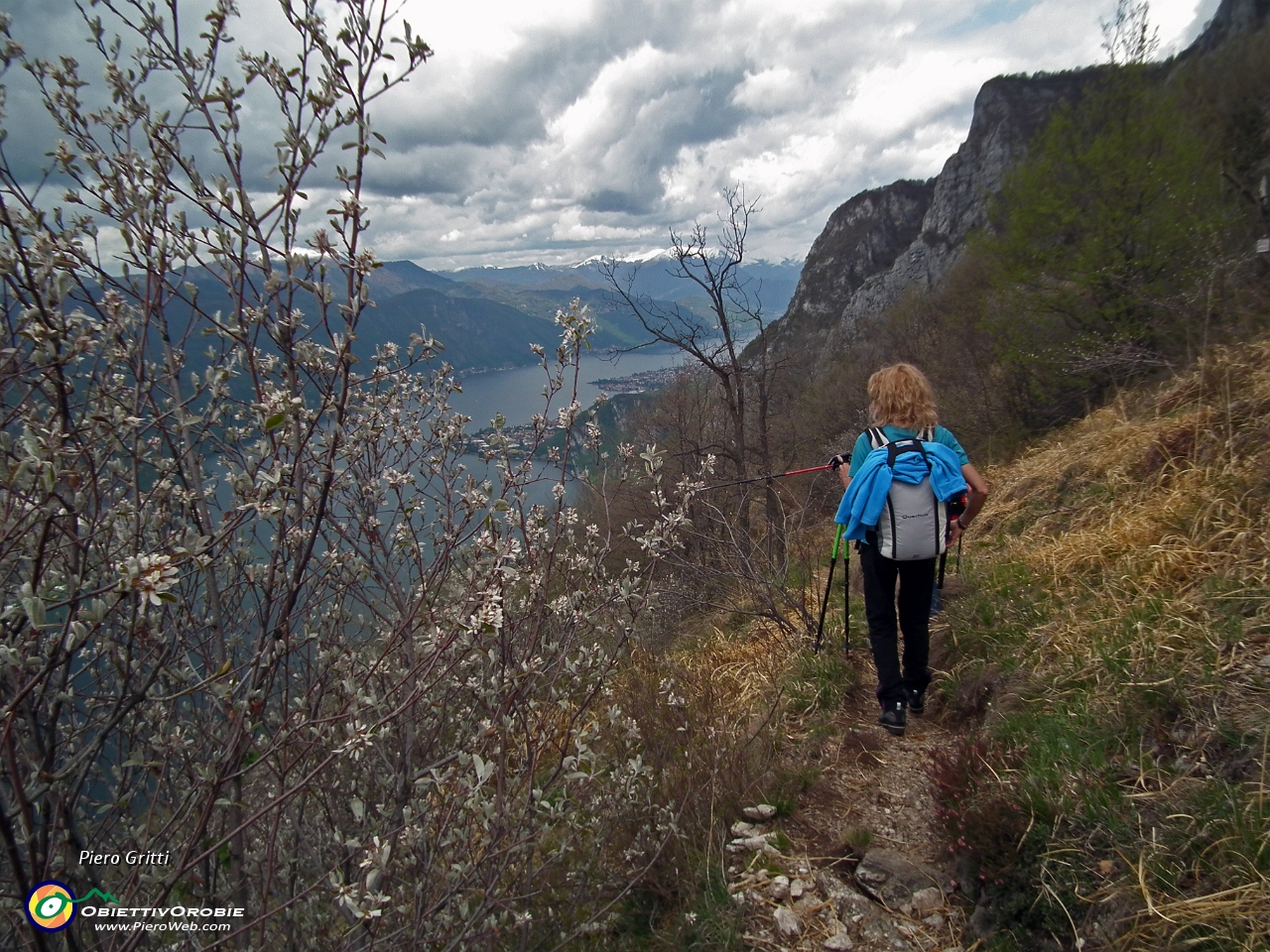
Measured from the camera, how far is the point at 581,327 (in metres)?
2.98

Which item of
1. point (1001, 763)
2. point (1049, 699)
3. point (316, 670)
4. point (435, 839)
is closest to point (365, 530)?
point (316, 670)

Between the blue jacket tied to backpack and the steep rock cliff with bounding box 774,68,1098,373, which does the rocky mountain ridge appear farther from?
the blue jacket tied to backpack

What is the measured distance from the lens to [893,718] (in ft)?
13.2

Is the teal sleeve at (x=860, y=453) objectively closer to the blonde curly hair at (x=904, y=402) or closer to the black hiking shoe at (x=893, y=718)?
the blonde curly hair at (x=904, y=402)

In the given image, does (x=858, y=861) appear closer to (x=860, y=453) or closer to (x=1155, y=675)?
(x=1155, y=675)

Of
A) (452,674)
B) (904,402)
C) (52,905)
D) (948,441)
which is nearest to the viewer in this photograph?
(52,905)

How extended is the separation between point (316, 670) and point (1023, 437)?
11.9m

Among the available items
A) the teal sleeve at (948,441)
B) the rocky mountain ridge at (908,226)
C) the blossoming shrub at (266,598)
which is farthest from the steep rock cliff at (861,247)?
the blossoming shrub at (266,598)

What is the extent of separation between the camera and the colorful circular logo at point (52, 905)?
65.9 inches

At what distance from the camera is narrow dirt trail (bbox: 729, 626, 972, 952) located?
2.74m

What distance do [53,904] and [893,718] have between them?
3914 millimetres

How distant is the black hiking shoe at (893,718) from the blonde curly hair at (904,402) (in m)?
1.72

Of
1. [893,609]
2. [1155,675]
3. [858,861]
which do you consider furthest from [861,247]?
[858,861]

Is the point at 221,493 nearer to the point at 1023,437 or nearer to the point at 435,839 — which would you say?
the point at 435,839
